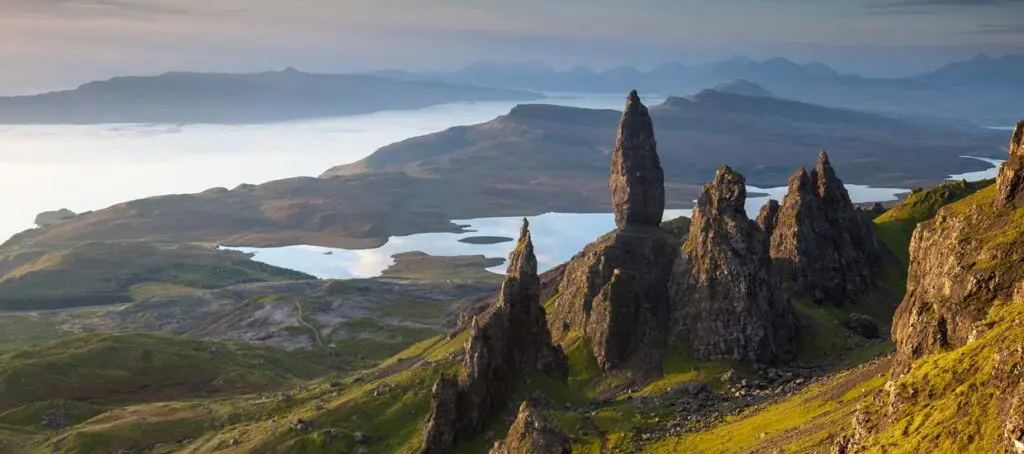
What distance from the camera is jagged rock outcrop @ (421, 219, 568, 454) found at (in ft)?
353

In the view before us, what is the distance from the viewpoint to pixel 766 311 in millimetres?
132625

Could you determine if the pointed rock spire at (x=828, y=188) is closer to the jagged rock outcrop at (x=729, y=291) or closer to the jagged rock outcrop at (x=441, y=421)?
the jagged rock outcrop at (x=729, y=291)

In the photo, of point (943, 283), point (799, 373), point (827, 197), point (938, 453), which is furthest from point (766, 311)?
point (938, 453)

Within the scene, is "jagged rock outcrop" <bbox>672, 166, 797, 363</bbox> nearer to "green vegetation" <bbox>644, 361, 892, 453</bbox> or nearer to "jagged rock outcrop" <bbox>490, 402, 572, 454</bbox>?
"green vegetation" <bbox>644, 361, 892, 453</bbox>

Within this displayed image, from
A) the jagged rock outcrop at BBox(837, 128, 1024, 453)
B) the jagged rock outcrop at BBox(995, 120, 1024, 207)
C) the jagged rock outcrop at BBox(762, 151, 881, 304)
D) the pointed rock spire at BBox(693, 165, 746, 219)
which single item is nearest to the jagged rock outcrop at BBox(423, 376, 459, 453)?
the jagged rock outcrop at BBox(837, 128, 1024, 453)

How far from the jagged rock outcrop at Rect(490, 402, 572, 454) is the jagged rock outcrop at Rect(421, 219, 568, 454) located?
23.0 metres

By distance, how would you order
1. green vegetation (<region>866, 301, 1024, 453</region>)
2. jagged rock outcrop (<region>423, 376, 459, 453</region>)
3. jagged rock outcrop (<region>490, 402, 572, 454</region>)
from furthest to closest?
jagged rock outcrop (<region>423, 376, 459, 453</region>) < jagged rock outcrop (<region>490, 402, 572, 454</region>) < green vegetation (<region>866, 301, 1024, 453</region>)

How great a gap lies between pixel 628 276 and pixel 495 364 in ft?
119

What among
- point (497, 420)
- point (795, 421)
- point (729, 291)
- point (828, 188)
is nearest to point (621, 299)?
point (729, 291)

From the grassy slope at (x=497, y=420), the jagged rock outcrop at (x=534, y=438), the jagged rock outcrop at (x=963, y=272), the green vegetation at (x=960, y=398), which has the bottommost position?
the grassy slope at (x=497, y=420)

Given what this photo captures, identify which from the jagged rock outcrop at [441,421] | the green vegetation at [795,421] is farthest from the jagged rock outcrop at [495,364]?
the green vegetation at [795,421]

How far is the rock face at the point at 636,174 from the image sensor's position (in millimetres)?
170750

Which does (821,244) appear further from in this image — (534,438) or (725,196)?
(534,438)

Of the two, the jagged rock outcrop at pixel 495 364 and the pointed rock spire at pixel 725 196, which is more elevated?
the pointed rock spire at pixel 725 196
